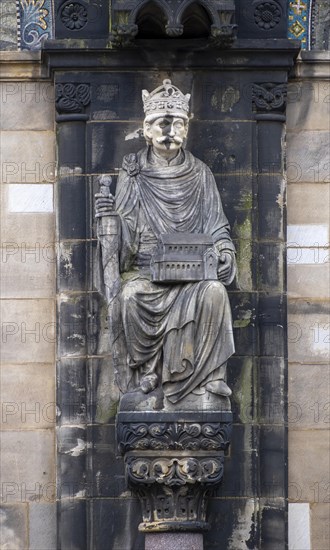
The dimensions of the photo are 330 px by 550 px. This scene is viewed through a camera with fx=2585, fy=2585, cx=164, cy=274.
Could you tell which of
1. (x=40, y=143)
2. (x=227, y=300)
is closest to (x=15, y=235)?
(x=40, y=143)

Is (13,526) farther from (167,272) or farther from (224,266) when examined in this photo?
(224,266)

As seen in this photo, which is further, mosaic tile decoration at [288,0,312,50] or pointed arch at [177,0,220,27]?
mosaic tile decoration at [288,0,312,50]

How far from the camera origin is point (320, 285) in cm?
1950

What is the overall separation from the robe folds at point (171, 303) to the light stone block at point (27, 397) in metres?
1.00

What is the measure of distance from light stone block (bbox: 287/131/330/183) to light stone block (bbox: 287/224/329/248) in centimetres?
35

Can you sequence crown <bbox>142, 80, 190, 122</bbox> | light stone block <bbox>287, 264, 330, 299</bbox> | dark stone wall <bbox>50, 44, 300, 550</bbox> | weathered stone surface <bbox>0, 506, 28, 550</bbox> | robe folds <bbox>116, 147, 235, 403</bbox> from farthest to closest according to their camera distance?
light stone block <bbox>287, 264, 330, 299</bbox> < weathered stone surface <bbox>0, 506, 28, 550</bbox> < dark stone wall <bbox>50, 44, 300, 550</bbox> < crown <bbox>142, 80, 190, 122</bbox> < robe folds <bbox>116, 147, 235, 403</bbox>

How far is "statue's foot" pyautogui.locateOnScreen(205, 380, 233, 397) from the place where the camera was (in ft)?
60.5

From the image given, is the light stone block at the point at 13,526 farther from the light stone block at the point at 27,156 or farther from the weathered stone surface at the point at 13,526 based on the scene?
the light stone block at the point at 27,156

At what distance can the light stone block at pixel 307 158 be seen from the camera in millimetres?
19594

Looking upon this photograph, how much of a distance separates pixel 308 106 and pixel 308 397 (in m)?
2.22

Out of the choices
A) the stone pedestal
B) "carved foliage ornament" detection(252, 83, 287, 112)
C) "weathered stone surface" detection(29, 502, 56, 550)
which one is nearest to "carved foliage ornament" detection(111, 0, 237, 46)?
"carved foliage ornament" detection(252, 83, 287, 112)

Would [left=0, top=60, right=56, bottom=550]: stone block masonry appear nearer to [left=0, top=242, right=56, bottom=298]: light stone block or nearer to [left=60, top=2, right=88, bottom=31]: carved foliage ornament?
[left=0, top=242, right=56, bottom=298]: light stone block

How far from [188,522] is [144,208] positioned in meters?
2.31

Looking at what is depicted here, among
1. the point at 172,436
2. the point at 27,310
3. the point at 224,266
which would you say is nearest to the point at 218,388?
the point at 172,436
